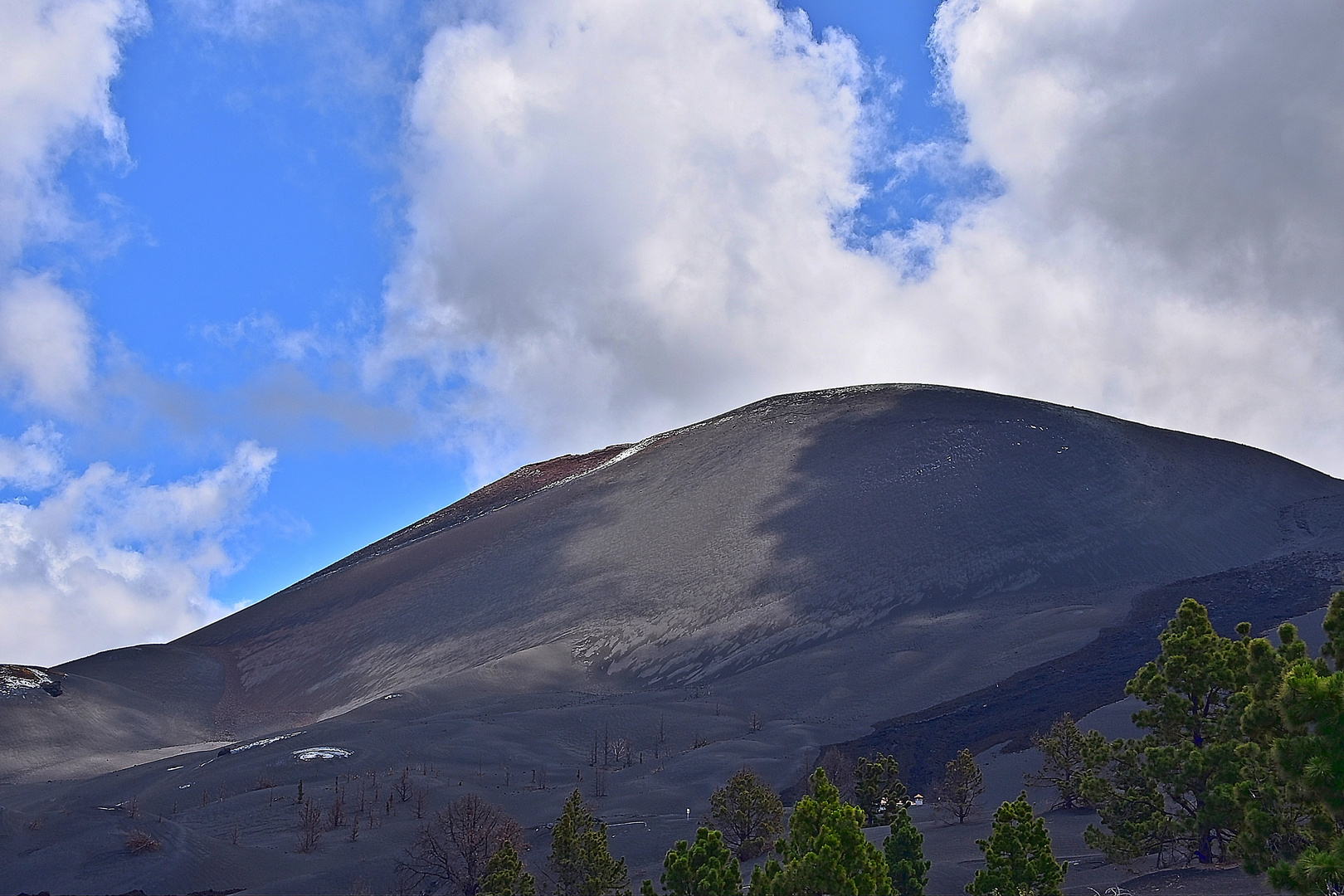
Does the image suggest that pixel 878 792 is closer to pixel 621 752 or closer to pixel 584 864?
pixel 584 864

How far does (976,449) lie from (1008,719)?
105 feet

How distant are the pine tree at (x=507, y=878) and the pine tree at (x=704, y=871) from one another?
3.26m

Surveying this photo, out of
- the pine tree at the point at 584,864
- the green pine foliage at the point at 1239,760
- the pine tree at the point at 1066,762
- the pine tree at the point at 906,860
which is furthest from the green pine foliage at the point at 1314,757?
the pine tree at the point at 1066,762

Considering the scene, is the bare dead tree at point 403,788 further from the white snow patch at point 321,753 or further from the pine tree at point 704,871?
the pine tree at point 704,871

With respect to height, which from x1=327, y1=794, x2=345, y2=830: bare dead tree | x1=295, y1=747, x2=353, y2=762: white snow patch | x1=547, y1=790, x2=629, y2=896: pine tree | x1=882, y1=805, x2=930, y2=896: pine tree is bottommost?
x1=882, y1=805, x2=930, y2=896: pine tree

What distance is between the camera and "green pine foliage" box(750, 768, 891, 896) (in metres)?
10.8

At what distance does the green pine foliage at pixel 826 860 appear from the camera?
1084 centimetres

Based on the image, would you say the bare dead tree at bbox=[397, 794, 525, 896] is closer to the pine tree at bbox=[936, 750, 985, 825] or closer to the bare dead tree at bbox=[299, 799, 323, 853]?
the bare dead tree at bbox=[299, 799, 323, 853]

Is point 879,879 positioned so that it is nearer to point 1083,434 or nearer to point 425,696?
point 425,696

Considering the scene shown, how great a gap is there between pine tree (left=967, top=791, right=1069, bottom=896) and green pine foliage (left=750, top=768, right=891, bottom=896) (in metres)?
1.50

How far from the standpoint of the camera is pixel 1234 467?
6322cm

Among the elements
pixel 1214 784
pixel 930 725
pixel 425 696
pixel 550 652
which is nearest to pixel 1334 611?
pixel 1214 784

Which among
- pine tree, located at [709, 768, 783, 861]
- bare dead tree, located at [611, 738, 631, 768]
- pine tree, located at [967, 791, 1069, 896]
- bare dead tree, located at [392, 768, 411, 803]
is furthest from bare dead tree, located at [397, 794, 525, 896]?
bare dead tree, located at [611, 738, 631, 768]

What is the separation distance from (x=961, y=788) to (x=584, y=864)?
9952 mm
